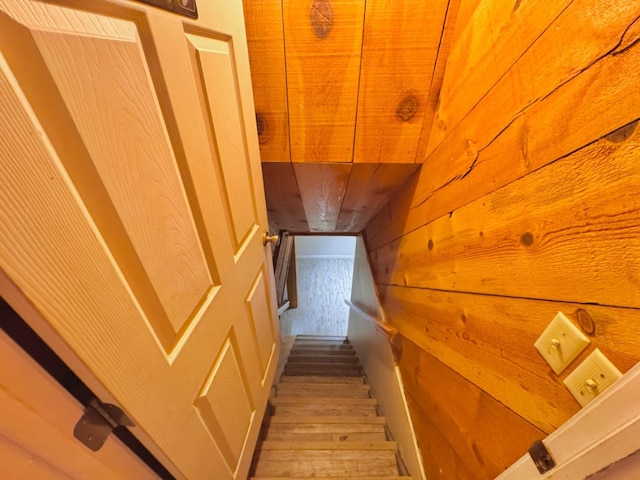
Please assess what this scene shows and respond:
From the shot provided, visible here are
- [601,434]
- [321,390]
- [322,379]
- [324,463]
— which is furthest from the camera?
[322,379]

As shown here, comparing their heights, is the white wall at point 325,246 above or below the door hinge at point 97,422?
below

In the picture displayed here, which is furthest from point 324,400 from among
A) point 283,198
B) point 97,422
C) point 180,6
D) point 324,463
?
point 180,6

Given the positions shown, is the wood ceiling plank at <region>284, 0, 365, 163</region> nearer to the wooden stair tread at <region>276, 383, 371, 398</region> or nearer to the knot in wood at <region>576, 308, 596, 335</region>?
the knot in wood at <region>576, 308, 596, 335</region>

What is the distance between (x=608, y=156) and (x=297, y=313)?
5045 mm

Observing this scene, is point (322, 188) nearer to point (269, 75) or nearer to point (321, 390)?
point (269, 75)

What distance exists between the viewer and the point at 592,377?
41cm

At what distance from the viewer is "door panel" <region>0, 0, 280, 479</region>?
0.29 m

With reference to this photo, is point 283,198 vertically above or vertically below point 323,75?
below

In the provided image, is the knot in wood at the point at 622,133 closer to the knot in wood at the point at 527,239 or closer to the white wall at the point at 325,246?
the knot in wood at the point at 527,239

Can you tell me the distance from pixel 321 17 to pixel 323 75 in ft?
0.57

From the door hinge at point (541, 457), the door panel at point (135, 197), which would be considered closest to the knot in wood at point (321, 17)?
the door panel at point (135, 197)

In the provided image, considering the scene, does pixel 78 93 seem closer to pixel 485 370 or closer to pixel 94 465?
pixel 94 465

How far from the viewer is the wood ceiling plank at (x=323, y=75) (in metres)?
0.86

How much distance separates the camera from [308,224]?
2.45 meters
